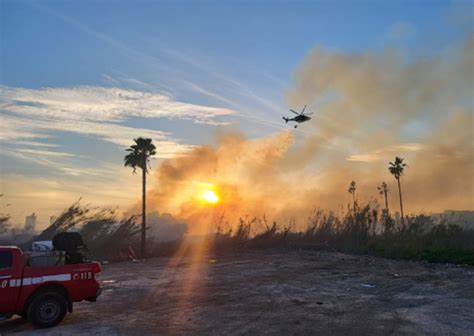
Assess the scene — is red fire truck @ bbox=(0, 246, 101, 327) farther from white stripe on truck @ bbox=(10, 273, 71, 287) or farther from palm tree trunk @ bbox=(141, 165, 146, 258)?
palm tree trunk @ bbox=(141, 165, 146, 258)

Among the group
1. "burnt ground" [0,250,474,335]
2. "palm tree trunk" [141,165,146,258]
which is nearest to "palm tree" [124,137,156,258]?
"palm tree trunk" [141,165,146,258]

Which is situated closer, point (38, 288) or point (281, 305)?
point (38, 288)

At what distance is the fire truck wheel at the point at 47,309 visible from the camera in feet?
32.8

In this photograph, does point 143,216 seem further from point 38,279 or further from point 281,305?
point 38,279

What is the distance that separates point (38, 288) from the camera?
10180 millimetres

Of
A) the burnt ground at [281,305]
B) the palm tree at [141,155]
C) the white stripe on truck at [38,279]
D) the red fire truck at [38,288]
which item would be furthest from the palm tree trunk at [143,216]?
the white stripe on truck at [38,279]

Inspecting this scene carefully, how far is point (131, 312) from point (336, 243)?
27.4 meters

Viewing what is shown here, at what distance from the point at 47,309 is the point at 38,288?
0.55 m

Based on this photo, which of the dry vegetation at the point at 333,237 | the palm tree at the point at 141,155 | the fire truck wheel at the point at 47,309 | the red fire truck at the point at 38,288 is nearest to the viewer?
the red fire truck at the point at 38,288

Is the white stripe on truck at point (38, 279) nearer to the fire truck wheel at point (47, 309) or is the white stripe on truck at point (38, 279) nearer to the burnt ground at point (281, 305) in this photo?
the fire truck wheel at point (47, 309)

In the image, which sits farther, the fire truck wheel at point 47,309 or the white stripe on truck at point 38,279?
the fire truck wheel at point 47,309

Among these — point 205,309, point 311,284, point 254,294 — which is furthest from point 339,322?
point 311,284

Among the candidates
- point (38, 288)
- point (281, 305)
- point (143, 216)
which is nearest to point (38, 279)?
point (38, 288)

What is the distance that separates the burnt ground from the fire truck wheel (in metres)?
0.26
